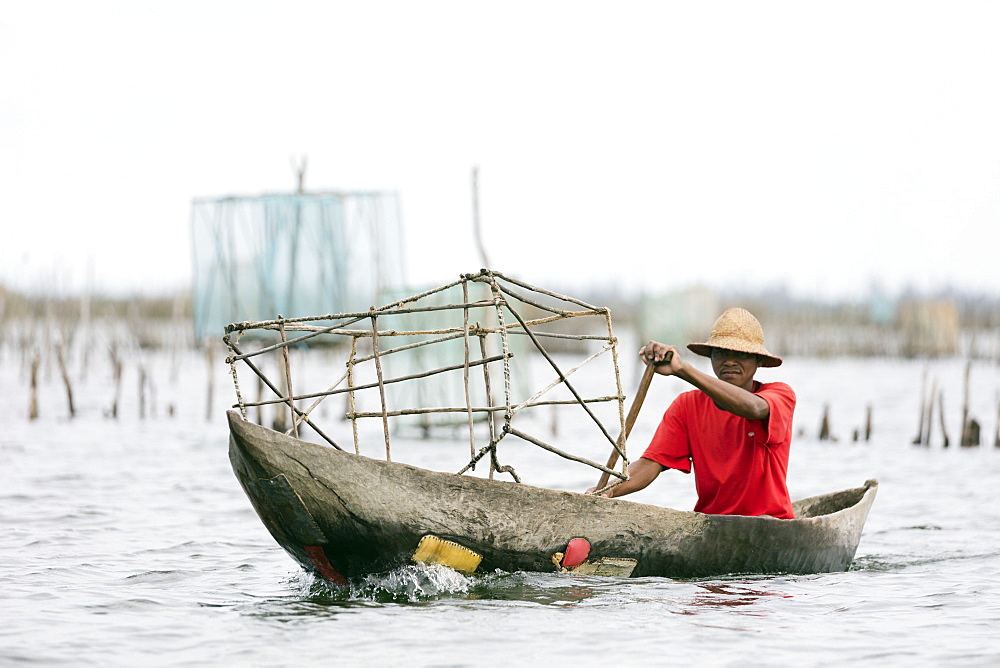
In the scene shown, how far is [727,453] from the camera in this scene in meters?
5.22

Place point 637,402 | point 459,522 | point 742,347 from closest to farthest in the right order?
point 459,522, point 742,347, point 637,402

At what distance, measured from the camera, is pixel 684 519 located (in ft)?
16.6

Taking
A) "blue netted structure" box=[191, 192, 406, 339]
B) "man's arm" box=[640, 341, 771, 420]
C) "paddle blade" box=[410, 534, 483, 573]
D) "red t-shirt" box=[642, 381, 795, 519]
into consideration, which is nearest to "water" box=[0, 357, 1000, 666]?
"paddle blade" box=[410, 534, 483, 573]

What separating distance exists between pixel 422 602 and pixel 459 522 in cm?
38

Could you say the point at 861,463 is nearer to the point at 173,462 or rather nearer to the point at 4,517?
the point at 173,462

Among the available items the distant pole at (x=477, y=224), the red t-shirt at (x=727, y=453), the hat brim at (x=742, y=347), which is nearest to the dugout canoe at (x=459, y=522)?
the red t-shirt at (x=727, y=453)

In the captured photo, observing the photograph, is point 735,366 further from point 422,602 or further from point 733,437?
point 422,602

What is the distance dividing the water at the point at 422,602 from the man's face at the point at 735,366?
0.91 meters

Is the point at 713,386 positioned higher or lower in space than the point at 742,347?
lower

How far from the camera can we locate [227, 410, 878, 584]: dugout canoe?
175 inches

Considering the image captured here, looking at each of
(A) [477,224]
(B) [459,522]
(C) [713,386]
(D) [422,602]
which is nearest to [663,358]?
(C) [713,386]

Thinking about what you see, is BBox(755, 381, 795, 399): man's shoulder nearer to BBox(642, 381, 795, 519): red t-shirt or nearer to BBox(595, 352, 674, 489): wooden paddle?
BBox(642, 381, 795, 519): red t-shirt

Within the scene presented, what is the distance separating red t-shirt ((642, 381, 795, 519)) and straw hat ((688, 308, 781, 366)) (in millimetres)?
173

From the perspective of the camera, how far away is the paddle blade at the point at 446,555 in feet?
15.4
